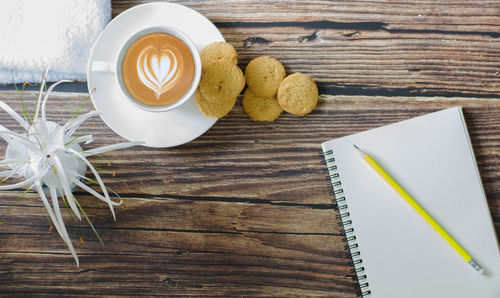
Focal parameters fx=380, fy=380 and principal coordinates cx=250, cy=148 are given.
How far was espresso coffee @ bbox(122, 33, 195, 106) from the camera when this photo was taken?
0.77 m

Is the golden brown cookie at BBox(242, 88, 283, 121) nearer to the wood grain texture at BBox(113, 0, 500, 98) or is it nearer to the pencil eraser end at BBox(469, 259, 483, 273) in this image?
the wood grain texture at BBox(113, 0, 500, 98)

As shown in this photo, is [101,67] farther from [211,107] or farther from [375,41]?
[375,41]

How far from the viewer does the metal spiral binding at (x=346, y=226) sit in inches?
32.8

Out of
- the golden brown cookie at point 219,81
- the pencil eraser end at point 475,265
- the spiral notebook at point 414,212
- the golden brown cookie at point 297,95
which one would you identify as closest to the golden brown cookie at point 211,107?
the golden brown cookie at point 219,81

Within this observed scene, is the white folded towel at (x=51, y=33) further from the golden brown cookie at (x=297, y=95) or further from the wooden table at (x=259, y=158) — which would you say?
the golden brown cookie at (x=297, y=95)

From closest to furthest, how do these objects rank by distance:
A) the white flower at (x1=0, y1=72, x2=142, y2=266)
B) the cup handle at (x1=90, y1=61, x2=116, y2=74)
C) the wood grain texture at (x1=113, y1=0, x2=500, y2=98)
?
1. the white flower at (x1=0, y1=72, x2=142, y2=266)
2. the cup handle at (x1=90, y1=61, x2=116, y2=74)
3. the wood grain texture at (x1=113, y1=0, x2=500, y2=98)

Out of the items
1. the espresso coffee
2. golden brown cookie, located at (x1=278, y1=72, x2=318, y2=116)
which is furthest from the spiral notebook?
the espresso coffee

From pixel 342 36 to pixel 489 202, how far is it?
1.63ft

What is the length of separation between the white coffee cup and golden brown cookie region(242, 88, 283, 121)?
135 mm

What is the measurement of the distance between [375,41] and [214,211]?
0.53m

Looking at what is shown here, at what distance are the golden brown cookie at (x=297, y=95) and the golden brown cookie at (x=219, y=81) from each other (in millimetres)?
104

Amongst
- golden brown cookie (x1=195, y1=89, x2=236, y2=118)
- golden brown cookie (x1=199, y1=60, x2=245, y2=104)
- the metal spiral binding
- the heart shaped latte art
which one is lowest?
the metal spiral binding

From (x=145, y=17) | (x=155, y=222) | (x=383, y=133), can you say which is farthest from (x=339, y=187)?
(x=145, y=17)

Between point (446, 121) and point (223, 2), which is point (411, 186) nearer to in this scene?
point (446, 121)
